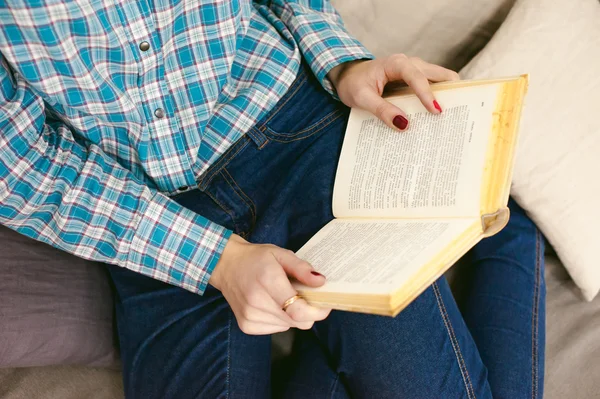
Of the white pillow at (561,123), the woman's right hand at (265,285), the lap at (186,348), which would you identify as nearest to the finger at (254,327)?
the woman's right hand at (265,285)

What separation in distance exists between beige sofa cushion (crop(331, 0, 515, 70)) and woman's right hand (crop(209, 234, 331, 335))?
52 centimetres

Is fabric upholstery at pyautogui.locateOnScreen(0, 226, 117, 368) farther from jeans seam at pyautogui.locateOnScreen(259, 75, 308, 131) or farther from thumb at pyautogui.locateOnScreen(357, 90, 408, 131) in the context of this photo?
thumb at pyautogui.locateOnScreen(357, 90, 408, 131)

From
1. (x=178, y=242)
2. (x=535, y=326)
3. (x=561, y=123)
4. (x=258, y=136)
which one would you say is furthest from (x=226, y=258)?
(x=561, y=123)

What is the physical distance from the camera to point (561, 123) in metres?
0.92

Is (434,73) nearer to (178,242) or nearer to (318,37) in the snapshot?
(318,37)

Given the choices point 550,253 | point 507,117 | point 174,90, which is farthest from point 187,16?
point 550,253

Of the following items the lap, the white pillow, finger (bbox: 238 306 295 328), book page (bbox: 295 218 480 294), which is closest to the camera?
book page (bbox: 295 218 480 294)

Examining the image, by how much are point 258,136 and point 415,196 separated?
0.26 metres

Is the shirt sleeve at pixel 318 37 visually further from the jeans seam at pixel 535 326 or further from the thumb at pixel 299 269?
the jeans seam at pixel 535 326

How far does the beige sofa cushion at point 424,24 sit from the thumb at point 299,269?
57cm

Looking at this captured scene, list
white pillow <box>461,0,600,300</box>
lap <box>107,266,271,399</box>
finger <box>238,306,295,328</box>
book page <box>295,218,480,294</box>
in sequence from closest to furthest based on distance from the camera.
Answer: book page <box>295,218,480,294</box> → finger <box>238,306,295,328</box> → lap <box>107,266,271,399</box> → white pillow <box>461,0,600,300</box>

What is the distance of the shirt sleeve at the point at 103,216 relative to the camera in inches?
27.5

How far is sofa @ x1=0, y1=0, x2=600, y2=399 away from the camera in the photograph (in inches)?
31.1

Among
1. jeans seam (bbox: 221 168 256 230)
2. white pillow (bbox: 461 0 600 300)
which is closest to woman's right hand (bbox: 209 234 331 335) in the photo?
jeans seam (bbox: 221 168 256 230)
